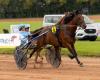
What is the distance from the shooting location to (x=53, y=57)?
15016 millimetres

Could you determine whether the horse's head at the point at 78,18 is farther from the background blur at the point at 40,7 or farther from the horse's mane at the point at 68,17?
the background blur at the point at 40,7

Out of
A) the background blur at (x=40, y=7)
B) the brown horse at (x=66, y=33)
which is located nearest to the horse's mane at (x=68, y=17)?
the brown horse at (x=66, y=33)

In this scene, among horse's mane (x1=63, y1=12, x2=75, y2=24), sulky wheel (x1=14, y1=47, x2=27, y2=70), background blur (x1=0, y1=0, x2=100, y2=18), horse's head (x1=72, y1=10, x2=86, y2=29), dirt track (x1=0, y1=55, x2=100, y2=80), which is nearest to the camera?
dirt track (x1=0, y1=55, x2=100, y2=80)

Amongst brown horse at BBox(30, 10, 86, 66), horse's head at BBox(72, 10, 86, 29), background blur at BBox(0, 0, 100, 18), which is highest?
horse's head at BBox(72, 10, 86, 29)

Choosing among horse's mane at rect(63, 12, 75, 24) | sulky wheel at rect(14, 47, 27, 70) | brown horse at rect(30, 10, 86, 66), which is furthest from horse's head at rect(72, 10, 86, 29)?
sulky wheel at rect(14, 47, 27, 70)

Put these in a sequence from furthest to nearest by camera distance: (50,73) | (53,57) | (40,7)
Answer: (40,7)
(53,57)
(50,73)

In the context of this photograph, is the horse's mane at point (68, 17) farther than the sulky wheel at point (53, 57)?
No

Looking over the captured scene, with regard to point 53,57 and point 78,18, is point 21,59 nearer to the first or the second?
point 53,57

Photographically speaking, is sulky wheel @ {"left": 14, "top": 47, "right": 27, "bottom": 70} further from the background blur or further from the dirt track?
the background blur

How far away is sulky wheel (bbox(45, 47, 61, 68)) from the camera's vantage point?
14734mm

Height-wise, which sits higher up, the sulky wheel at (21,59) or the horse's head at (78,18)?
the horse's head at (78,18)

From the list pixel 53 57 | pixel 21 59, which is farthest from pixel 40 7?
pixel 21 59

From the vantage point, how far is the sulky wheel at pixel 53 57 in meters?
14.7

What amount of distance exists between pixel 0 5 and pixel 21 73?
5783 cm
